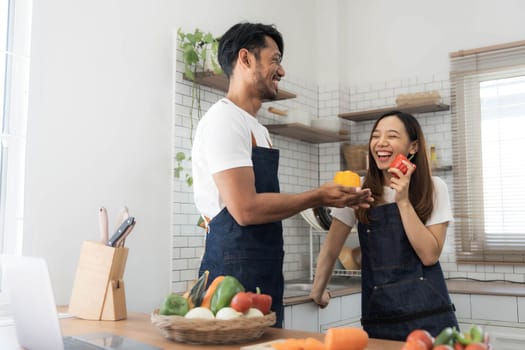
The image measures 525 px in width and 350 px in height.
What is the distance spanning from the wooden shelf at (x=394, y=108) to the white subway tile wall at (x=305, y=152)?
5.1 inches

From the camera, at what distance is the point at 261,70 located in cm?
215

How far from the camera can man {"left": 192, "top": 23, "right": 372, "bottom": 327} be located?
1826 millimetres

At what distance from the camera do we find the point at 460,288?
381cm

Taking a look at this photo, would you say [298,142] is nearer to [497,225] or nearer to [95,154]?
[497,225]

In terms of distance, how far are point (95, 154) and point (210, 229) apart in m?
1.18

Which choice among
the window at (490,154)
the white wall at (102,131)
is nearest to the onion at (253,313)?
the white wall at (102,131)

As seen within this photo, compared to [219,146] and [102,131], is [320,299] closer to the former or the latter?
[219,146]

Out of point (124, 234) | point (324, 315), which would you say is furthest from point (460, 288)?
point (124, 234)

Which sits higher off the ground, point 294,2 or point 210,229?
point 294,2

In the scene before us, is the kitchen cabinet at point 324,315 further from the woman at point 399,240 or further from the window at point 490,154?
the window at point 490,154

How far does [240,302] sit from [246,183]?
0.43 meters

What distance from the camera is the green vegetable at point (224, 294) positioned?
5.09ft

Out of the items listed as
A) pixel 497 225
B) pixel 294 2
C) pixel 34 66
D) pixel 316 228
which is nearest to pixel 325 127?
pixel 316 228

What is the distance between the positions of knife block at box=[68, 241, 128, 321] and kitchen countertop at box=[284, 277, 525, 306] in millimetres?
1186
